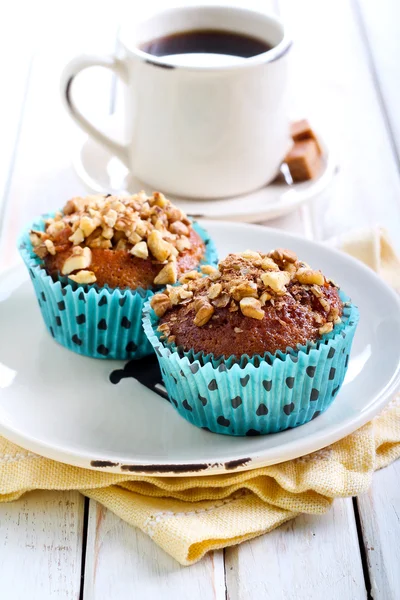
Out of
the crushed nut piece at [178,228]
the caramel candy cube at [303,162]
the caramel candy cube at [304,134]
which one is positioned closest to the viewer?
the crushed nut piece at [178,228]

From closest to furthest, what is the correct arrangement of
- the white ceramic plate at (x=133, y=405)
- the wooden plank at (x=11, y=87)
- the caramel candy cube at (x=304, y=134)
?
the white ceramic plate at (x=133, y=405) → the caramel candy cube at (x=304, y=134) → the wooden plank at (x=11, y=87)

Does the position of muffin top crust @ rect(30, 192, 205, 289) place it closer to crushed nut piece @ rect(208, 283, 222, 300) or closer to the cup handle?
crushed nut piece @ rect(208, 283, 222, 300)

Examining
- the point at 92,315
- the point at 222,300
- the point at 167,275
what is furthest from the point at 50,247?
the point at 222,300

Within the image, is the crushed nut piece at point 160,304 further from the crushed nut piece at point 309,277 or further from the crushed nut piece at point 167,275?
→ the crushed nut piece at point 309,277

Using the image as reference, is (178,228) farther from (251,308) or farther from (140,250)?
(251,308)

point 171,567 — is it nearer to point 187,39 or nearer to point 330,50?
point 187,39

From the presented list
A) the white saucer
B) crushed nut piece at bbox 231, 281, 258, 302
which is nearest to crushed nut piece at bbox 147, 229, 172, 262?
crushed nut piece at bbox 231, 281, 258, 302

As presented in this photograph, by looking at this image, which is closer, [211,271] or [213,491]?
[213,491]

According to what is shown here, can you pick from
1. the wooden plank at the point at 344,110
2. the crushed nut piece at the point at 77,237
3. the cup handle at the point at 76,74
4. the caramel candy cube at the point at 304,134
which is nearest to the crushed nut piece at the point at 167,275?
the crushed nut piece at the point at 77,237
